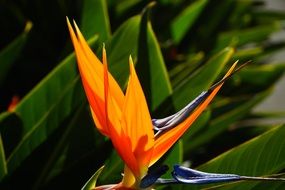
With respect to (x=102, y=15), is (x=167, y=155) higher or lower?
lower

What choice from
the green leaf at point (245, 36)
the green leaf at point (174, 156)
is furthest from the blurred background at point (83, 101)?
the green leaf at point (245, 36)

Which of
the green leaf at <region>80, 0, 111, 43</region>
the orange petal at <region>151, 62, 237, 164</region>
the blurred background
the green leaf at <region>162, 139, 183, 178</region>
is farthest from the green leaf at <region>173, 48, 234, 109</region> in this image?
the orange petal at <region>151, 62, 237, 164</region>

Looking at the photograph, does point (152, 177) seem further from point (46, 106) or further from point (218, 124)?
point (218, 124)

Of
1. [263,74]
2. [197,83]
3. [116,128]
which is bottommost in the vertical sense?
[263,74]

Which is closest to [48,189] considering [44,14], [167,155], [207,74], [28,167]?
[28,167]

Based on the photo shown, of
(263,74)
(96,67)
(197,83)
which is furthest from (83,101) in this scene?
(263,74)

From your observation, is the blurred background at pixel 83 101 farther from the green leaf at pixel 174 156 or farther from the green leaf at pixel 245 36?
the green leaf at pixel 245 36

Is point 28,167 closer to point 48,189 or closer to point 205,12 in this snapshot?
point 48,189
